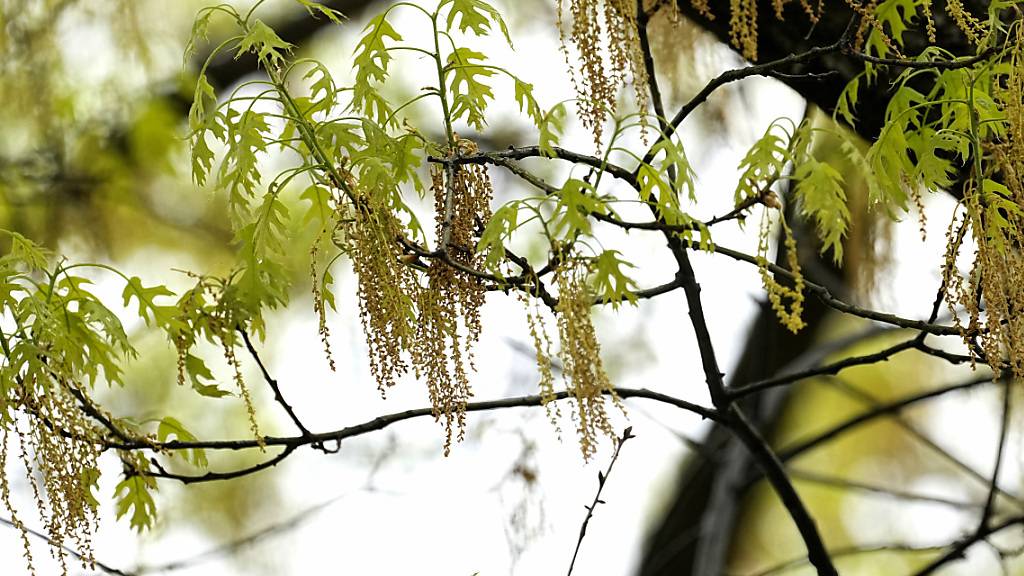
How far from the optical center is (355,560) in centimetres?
595

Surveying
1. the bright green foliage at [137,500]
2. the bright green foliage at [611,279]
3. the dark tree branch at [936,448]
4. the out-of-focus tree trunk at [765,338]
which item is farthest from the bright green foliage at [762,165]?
the dark tree branch at [936,448]

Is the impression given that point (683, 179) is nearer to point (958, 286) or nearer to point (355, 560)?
point (958, 286)

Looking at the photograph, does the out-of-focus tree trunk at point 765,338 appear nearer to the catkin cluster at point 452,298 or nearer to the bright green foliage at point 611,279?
the bright green foliage at point 611,279

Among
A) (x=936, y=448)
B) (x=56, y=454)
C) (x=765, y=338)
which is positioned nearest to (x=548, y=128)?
(x=56, y=454)

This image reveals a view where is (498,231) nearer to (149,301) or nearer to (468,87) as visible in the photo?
(468,87)

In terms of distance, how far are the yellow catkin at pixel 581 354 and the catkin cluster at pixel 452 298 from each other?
0.18m

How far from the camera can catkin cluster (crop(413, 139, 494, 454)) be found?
158 cm

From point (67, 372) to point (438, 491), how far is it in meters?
3.28

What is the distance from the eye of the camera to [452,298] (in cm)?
163

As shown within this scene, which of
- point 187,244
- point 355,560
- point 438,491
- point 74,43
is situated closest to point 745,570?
point 438,491

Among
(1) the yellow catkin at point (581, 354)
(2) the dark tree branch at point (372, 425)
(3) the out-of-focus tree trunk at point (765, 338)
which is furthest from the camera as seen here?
(3) the out-of-focus tree trunk at point (765, 338)

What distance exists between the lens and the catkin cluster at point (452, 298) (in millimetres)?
1580

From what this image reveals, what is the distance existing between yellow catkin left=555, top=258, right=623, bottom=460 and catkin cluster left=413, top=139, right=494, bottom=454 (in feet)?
0.58

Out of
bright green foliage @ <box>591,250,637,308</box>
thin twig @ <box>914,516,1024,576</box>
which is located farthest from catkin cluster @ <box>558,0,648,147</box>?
thin twig @ <box>914,516,1024,576</box>
